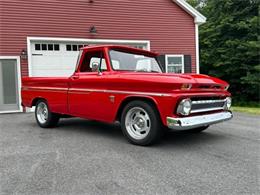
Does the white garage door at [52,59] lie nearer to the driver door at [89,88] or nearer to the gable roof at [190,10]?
the driver door at [89,88]

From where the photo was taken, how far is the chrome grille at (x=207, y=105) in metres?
4.54

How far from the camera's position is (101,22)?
11.8m

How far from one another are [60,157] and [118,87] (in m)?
1.66

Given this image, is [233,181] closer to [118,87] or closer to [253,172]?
[253,172]

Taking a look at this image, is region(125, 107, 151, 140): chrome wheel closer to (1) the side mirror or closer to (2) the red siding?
(1) the side mirror

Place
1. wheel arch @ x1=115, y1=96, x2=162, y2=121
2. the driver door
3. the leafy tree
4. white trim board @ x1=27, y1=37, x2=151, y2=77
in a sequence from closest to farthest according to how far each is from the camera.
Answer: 1. wheel arch @ x1=115, y1=96, x2=162, y2=121
2. the driver door
3. white trim board @ x1=27, y1=37, x2=151, y2=77
4. the leafy tree

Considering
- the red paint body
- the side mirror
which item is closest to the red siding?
the red paint body

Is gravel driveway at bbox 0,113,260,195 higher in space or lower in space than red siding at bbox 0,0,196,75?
lower

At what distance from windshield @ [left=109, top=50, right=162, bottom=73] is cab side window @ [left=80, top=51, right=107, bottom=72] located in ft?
0.73

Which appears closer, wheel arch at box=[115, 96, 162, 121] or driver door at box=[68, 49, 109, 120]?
wheel arch at box=[115, 96, 162, 121]

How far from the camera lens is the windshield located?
5.46 m

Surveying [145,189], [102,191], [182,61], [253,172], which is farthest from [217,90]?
[182,61]

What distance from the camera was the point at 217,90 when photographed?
502 cm

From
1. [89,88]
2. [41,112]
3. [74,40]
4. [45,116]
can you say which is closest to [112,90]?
[89,88]
